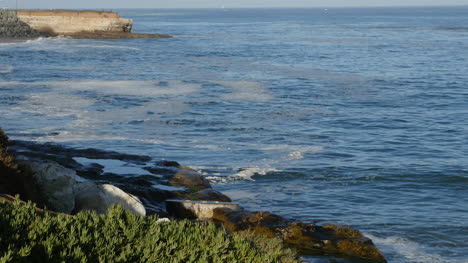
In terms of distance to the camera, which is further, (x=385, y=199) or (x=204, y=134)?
(x=204, y=134)

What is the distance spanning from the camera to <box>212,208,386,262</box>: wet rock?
13031 mm

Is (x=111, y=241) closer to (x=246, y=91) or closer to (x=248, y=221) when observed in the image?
(x=248, y=221)

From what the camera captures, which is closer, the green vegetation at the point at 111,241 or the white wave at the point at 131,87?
the green vegetation at the point at 111,241

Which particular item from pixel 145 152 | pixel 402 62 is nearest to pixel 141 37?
pixel 402 62

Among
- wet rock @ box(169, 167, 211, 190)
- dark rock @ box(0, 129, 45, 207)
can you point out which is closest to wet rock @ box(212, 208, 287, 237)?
wet rock @ box(169, 167, 211, 190)

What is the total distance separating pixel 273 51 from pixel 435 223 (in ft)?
173

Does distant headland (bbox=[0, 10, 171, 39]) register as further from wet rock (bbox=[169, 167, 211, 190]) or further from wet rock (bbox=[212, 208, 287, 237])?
wet rock (bbox=[212, 208, 287, 237])

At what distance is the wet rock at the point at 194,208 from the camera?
14.5 m

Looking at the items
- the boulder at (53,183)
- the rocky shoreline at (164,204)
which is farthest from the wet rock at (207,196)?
the boulder at (53,183)

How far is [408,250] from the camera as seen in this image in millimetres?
14461

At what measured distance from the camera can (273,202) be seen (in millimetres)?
17938

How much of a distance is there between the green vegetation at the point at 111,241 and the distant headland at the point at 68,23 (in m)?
81.6

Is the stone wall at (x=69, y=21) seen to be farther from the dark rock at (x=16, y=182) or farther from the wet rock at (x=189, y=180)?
the dark rock at (x=16, y=182)

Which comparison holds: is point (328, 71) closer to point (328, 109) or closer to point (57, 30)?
point (328, 109)
